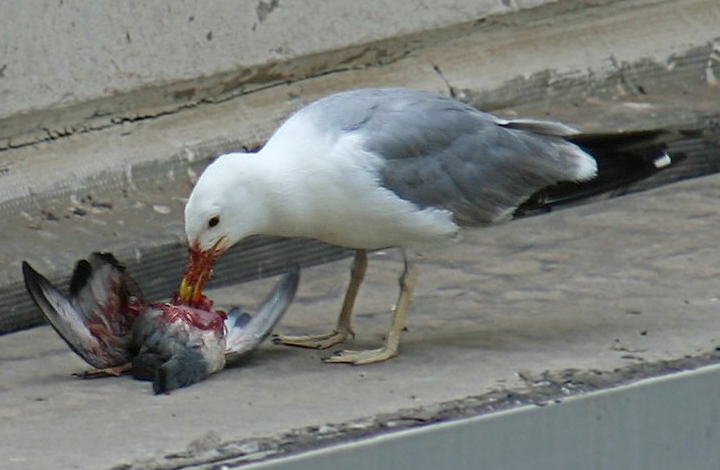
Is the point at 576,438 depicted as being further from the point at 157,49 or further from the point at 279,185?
the point at 157,49

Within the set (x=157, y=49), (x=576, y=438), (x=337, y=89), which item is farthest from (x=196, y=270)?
(x=337, y=89)

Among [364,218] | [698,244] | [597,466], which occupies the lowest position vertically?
[597,466]

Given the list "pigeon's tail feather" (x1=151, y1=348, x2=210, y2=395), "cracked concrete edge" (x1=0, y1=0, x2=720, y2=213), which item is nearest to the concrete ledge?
"cracked concrete edge" (x1=0, y1=0, x2=720, y2=213)

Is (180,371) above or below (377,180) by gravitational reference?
below

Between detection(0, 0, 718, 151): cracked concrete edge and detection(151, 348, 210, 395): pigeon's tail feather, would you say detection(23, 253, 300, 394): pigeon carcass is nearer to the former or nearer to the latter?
detection(151, 348, 210, 395): pigeon's tail feather

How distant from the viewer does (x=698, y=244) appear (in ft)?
14.2

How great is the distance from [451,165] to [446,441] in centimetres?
75

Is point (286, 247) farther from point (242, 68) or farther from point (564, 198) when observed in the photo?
point (564, 198)

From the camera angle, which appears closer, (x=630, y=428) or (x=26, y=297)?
(x=630, y=428)

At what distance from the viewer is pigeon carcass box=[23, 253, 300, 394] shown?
11.5 ft

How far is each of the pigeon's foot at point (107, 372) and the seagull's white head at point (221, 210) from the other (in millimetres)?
303

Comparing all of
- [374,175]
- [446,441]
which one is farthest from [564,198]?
[446,441]

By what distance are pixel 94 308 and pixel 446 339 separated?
82cm

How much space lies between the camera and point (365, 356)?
3602mm
